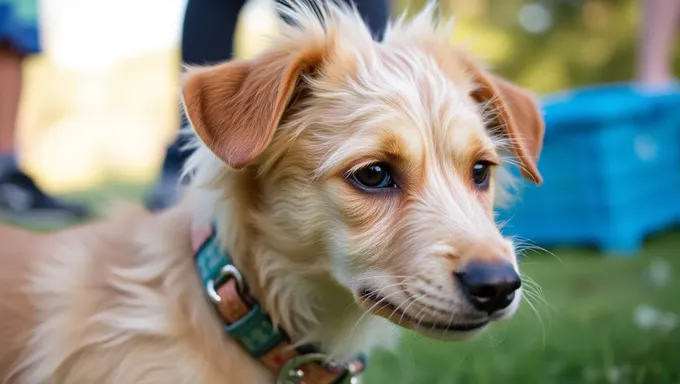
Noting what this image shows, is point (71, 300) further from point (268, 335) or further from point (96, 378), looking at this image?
point (268, 335)

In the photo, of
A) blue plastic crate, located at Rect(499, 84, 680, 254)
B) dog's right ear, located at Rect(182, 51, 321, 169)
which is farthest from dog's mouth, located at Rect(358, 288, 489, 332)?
blue plastic crate, located at Rect(499, 84, 680, 254)

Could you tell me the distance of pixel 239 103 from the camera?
2.18 meters

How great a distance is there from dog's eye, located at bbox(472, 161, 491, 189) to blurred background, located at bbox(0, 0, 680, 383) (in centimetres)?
29

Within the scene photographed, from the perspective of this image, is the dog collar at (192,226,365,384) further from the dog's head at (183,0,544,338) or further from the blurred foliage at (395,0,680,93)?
the blurred foliage at (395,0,680,93)

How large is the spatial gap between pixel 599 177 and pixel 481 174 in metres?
4.29

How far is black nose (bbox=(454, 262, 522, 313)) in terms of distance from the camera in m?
1.86

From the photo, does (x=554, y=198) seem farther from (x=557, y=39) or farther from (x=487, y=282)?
(x=557, y=39)

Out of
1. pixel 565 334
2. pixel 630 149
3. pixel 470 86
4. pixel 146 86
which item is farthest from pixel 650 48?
pixel 146 86

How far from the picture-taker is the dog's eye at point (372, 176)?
2150mm

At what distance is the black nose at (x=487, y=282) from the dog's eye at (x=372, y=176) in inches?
15.6

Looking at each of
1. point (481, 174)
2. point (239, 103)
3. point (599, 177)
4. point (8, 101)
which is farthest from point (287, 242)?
point (599, 177)

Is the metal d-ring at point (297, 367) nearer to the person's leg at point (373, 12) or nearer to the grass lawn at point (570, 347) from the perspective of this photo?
the grass lawn at point (570, 347)

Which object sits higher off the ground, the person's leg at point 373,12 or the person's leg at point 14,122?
the person's leg at point 373,12

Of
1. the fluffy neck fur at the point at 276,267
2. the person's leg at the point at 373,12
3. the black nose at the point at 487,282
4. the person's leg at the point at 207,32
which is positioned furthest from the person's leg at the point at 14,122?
the black nose at the point at 487,282
